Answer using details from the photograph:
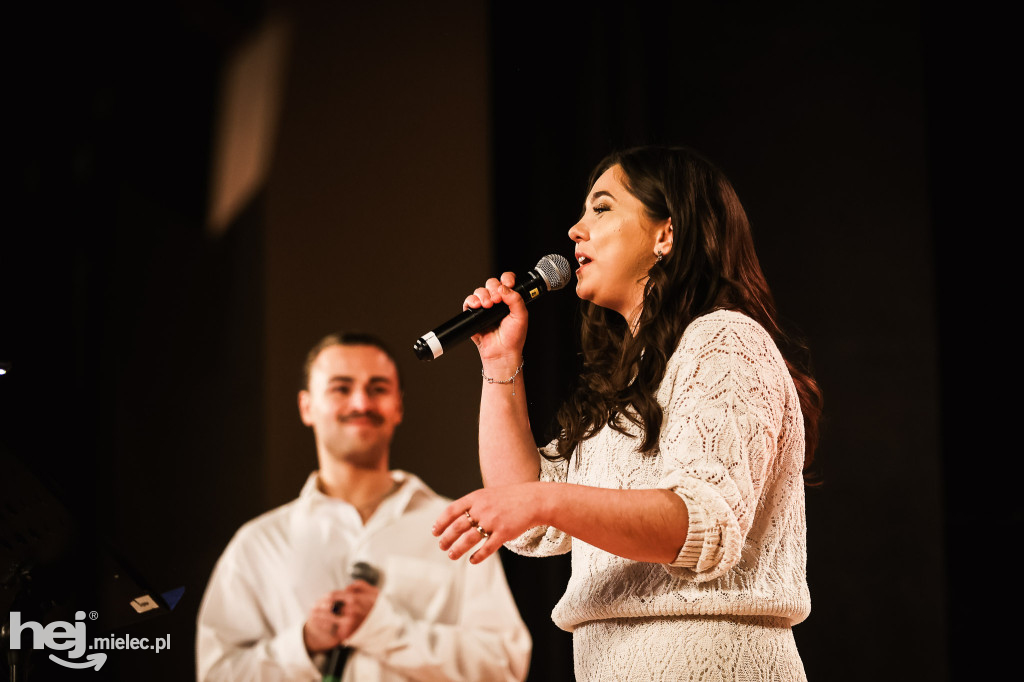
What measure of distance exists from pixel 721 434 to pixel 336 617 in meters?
1.60

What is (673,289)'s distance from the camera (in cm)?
149

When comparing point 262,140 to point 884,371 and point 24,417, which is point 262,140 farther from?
point 884,371

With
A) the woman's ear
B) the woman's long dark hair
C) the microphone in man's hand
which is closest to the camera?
the woman's long dark hair

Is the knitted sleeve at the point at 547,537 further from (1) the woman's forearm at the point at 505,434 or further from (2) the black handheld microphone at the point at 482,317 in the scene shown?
(2) the black handheld microphone at the point at 482,317

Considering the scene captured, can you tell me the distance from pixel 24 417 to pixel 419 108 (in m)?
1.44

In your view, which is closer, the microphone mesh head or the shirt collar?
the microphone mesh head

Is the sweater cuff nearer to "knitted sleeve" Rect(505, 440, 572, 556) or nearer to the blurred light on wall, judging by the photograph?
"knitted sleeve" Rect(505, 440, 572, 556)

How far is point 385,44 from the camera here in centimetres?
285

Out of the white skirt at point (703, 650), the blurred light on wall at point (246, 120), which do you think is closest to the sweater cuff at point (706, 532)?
the white skirt at point (703, 650)

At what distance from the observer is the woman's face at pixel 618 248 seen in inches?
61.7

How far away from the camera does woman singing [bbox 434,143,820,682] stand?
1132mm

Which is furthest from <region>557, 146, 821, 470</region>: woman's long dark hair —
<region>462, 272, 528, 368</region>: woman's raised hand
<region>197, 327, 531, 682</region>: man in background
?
<region>197, 327, 531, 682</region>: man in background

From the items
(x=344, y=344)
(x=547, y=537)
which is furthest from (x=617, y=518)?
(x=344, y=344)

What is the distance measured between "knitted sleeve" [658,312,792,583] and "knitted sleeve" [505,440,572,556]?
0.35m
